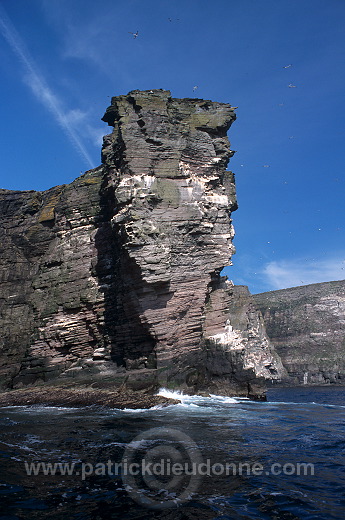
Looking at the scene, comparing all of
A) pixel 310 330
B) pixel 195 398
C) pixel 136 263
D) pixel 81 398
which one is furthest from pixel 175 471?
pixel 310 330

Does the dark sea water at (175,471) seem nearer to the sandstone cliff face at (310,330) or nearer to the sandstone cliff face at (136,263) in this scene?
the sandstone cliff face at (136,263)

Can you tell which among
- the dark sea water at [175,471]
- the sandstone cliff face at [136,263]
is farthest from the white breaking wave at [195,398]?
the dark sea water at [175,471]

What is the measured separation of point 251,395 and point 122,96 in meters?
26.4

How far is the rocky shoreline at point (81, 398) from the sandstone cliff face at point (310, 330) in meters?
68.7

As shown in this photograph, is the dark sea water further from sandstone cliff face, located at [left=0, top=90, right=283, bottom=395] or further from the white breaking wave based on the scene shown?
sandstone cliff face, located at [left=0, top=90, right=283, bottom=395]

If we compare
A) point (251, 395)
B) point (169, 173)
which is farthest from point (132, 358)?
point (169, 173)

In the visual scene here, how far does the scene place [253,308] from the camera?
2822 inches

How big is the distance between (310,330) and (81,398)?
78208 millimetres

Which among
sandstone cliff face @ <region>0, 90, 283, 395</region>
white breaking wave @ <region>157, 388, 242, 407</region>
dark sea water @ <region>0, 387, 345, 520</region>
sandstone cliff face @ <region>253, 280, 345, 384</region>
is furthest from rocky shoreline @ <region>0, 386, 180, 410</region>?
sandstone cliff face @ <region>253, 280, 345, 384</region>

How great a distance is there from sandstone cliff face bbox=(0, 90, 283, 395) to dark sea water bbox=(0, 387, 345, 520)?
11.2 m

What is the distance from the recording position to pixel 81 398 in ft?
76.7

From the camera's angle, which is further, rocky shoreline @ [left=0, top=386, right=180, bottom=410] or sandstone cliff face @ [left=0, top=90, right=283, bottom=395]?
sandstone cliff face @ [left=0, top=90, right=283, bottom=395]

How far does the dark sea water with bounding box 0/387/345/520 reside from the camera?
20.6 feet

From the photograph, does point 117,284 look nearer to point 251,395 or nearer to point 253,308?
point 251,395
